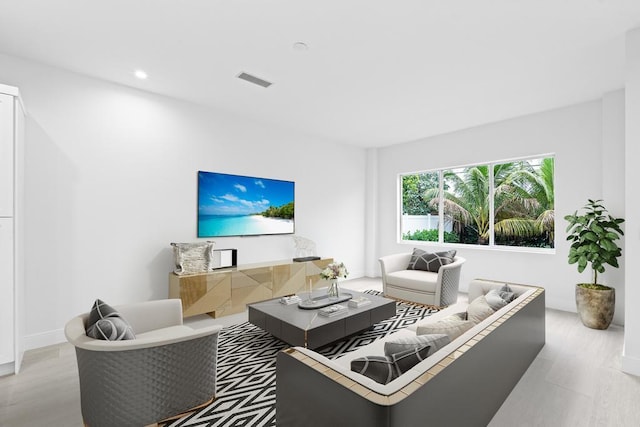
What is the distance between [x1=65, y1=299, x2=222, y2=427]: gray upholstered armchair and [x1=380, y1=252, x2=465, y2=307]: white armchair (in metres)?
3.01

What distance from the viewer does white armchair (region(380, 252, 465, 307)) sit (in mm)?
4066

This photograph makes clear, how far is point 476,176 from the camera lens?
17.3 ft

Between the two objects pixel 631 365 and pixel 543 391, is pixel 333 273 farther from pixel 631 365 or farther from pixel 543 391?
pixel 631 365

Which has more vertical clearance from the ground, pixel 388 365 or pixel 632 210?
pixel 632 210

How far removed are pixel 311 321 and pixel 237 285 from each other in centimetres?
158

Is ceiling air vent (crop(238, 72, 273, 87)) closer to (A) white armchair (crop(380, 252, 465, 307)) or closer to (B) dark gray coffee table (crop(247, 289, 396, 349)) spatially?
(B) dark gray coffee table (crop(247, 289, 396, 349))

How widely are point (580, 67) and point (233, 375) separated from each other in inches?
173

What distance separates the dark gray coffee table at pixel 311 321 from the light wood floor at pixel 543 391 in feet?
4.17

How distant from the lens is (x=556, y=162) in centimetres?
431

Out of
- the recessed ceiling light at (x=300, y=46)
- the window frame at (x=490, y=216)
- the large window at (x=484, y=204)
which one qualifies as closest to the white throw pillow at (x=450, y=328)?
the recessed ceiling light at (x=300, y=46)

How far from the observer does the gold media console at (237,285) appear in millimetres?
3623

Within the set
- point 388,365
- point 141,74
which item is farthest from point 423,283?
point 141,74

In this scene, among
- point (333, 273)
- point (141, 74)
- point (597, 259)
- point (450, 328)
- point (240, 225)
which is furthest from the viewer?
point (240, 225)

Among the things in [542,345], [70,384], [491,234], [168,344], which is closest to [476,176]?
[491,234]
